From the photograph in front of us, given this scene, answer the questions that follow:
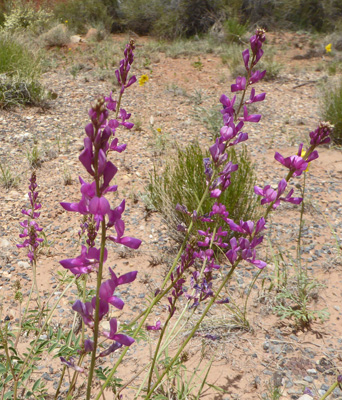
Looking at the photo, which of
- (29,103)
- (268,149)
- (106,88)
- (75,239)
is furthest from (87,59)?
(75,239)

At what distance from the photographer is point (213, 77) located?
23.5ft

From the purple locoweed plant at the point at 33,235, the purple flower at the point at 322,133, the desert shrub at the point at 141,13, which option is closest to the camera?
the purple flower at the point at 322,133

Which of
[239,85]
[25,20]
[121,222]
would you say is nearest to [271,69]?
[239,85]

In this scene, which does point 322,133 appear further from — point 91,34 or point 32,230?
point 91,34

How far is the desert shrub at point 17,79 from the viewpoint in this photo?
528 centimetres

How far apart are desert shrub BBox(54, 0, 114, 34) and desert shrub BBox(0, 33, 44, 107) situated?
525cm

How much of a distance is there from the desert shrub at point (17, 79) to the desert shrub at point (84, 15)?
5.25 m

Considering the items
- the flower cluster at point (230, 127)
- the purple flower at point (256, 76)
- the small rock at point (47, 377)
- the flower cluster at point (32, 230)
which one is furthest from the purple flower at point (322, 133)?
the small rock at point (47, 377)

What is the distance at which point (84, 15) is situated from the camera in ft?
35.9

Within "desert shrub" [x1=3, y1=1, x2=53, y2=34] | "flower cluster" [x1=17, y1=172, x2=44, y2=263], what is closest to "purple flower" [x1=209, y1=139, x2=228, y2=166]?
"flower cluster" [x1=17, y1=172, x2=44, y2=263]

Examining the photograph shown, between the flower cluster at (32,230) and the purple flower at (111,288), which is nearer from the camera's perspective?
the purple flower at (111,288)

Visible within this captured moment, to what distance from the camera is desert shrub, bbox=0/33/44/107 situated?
5.28 meters

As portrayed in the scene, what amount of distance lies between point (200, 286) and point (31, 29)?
10.2 metres

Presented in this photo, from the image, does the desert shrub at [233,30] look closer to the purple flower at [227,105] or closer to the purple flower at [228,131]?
the purple flower at [227,105]
